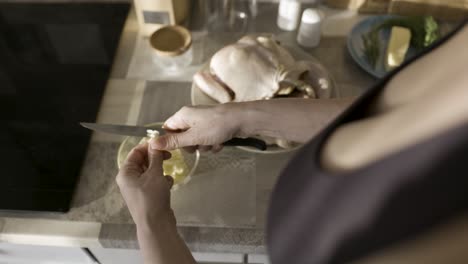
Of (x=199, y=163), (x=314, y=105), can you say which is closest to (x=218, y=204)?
(x=199, y=163)

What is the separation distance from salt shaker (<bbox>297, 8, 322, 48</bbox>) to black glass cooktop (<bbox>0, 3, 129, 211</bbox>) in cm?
41

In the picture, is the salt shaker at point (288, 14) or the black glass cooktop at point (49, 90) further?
the salt shaker at point (288, 14)

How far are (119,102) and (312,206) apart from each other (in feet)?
1.96

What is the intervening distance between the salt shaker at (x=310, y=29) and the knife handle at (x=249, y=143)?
0.29 meters

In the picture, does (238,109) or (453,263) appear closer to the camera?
(453,263)

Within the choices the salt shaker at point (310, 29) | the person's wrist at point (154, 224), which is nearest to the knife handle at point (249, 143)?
the person's wrist at point (154, 224)

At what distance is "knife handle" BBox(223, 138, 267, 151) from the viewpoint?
0.68 m

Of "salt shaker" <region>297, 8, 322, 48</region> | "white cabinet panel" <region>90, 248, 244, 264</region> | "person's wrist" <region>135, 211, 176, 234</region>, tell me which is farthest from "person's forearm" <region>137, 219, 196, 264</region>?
"salt shaker" <region>297, 8, 322, 48</region>

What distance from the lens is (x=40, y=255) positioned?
2.45ft

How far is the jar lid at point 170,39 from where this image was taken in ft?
2.56

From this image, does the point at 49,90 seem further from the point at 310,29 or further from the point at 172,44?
the point at 310,29

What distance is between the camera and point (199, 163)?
0.71 m

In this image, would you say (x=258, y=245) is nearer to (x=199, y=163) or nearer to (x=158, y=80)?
(x=199, y=163)

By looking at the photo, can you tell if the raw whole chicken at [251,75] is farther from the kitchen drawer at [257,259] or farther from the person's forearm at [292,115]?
the kitchen drawer at [257,259]
